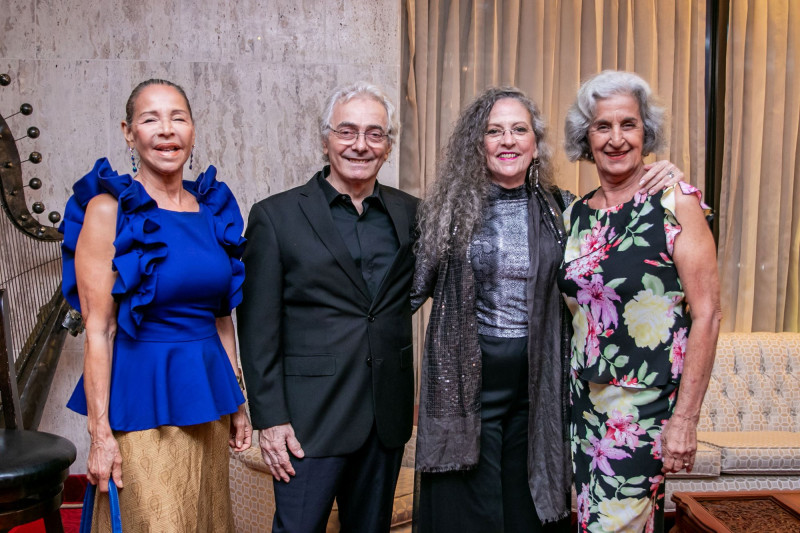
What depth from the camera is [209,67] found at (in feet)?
10.9

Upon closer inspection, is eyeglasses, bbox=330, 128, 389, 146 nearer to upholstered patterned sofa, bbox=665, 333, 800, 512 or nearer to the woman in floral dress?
the woman in floral dress

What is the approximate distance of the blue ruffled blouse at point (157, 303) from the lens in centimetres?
156

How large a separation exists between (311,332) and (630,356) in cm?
82

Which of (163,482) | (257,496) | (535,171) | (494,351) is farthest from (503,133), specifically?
(257,496)

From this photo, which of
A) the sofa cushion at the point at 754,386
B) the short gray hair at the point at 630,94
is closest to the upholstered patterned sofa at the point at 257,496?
the short gray hair at the point at 630,94

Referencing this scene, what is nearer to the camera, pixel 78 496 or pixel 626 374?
pixel 626 374

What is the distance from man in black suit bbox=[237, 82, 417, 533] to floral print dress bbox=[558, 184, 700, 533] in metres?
0.52

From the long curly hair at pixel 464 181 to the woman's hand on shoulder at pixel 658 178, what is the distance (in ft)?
1.07

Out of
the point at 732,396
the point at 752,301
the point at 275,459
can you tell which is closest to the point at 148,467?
the point at 275,459

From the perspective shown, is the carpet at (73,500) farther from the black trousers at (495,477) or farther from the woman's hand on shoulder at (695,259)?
the woman's hand on shoulder at (695,259)

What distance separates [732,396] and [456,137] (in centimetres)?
245

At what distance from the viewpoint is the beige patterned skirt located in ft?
5.11

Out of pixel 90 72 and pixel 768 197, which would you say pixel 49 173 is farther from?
pixel 768 197

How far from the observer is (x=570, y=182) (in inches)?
161
